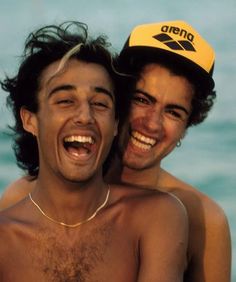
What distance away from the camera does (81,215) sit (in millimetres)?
5258

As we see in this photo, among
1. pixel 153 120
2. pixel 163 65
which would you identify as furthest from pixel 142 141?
pixel 163 65

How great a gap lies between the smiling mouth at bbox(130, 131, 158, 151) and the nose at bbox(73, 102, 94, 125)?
845 millimetres

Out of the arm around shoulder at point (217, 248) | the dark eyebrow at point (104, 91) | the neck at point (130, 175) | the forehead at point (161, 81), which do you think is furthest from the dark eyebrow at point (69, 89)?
the arm around shoulder at point (217, 248)

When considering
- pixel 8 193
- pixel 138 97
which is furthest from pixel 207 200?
pixel 8 193

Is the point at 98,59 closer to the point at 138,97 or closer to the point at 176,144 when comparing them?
the point at 138,97

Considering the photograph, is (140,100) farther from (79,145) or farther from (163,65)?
(79,145)

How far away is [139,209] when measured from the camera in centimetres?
536

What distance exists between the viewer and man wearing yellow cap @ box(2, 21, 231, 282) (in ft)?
19.0

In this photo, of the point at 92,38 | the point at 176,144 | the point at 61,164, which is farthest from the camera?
the point at 176,144

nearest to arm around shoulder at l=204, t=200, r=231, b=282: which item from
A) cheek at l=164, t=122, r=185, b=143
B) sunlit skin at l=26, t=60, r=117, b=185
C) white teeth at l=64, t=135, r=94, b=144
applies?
cheek at l=164, t=122, r=185, b=143

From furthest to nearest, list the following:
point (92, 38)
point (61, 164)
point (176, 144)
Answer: point (176, 144) → point (92, 38) → point (61, 164)

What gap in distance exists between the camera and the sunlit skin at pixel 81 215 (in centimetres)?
504

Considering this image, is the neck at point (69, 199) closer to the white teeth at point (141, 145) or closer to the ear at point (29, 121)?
the ear at point (29, 121)

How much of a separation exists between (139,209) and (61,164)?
1.99 ft
